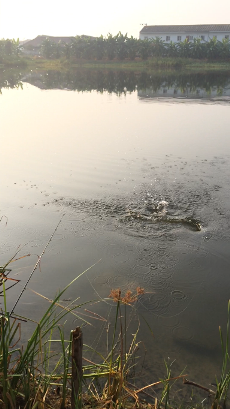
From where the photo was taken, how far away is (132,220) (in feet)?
17.3

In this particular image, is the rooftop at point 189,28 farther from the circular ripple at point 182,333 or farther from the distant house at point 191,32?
the circular ripple at point 182,333

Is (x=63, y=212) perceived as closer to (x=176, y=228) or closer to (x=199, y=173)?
(x=176, y=228)

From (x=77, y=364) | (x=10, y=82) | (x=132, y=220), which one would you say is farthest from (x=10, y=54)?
(x=77, y=364)

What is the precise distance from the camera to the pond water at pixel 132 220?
3.35m

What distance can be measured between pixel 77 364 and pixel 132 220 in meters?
3.49

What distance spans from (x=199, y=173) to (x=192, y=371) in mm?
4821

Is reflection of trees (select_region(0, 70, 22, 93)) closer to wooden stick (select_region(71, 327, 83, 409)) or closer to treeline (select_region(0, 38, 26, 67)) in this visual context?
treeline (select_region(0, 38, 26, 67))

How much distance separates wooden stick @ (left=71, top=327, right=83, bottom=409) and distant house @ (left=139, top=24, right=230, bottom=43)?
54.3 m

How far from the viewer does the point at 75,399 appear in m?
1.85

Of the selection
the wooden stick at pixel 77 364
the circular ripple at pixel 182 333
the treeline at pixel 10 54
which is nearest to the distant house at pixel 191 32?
the treeline at pixel 10 54

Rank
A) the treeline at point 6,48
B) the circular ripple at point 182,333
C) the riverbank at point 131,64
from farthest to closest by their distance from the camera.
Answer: the treeline at point 6,48, the riverbank at point 131,64, the circular ripple at point 182,333

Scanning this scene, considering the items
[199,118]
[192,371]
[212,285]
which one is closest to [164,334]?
[192,371]

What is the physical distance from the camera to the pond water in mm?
3348

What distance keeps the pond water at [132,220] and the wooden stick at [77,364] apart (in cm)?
A: 94
